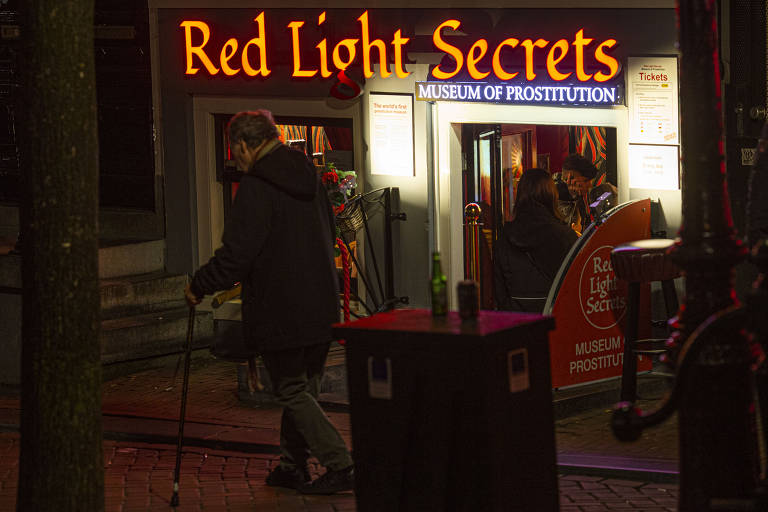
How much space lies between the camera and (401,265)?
11.1 m

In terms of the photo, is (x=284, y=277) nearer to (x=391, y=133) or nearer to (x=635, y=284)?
(x=635, y=284)

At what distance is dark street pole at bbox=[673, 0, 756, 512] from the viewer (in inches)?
170

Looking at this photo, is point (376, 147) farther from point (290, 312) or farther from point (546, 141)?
point (290, 312)

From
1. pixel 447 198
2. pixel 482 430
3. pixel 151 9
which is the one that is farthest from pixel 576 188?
pixel 482 430

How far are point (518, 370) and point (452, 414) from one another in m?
0.33

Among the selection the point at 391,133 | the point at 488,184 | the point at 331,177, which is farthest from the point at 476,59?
the point at 331,177

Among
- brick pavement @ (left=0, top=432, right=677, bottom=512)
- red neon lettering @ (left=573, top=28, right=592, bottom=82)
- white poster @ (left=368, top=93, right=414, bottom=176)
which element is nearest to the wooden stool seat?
brick pavement @ (left=0, top=432, right=677, bottom=512)

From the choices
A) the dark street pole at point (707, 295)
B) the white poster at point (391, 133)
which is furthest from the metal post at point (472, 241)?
the dark street pole at point (707, 295)

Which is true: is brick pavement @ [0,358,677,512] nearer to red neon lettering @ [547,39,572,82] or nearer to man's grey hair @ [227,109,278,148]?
man's grey hair @ [227,109,278,148]

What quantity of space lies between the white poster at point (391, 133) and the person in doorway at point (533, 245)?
238cm

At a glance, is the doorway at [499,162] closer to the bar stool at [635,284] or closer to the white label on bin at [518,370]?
the bar stool at [635,284]

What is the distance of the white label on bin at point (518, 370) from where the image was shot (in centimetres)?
468

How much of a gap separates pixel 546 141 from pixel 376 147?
73.2 inches

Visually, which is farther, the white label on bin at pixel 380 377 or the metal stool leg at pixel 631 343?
the metal stool leg at pixel 631 343
